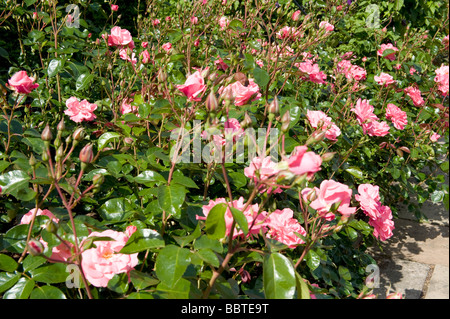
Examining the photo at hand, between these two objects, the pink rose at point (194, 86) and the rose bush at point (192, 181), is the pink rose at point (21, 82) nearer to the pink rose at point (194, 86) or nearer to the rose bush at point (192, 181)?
the rose bush at point (192, 181)

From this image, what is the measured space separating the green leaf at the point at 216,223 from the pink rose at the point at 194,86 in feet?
1.18

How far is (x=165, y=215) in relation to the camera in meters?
1.04

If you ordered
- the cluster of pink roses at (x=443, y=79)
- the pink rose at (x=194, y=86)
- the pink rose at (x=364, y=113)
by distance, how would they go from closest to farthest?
the pink rose at (x=194, y=86)
the pink rose at (x=364, y=113)
the cluster of pink roses at (x=443, y=79)

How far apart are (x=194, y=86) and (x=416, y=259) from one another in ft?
6.97

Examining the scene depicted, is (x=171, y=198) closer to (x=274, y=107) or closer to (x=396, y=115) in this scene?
(x=274, y=107)

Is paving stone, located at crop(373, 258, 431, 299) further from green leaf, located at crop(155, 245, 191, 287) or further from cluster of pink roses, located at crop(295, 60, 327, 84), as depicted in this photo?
green leaf, located at crop(155, 245, 191, 287)

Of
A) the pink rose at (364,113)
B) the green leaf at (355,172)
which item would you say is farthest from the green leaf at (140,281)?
the pink rose at (364,113)

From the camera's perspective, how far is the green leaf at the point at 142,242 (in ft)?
2.70

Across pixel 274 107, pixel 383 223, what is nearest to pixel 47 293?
pixel 274 107

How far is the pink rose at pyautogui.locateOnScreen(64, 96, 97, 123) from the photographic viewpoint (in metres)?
1.50

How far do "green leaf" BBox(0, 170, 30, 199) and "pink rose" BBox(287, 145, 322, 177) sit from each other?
0.62 meters

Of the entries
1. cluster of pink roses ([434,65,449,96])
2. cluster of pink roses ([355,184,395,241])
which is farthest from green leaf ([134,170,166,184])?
cluster of pink roses ([434,65,449,96])
